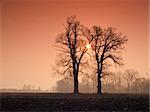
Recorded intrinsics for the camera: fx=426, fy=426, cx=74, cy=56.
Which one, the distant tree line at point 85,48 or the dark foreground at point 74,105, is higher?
the distant tree line at point 85,48

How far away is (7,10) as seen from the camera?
2625cm

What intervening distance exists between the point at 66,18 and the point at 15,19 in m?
4.59

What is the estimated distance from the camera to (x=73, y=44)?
32625mm

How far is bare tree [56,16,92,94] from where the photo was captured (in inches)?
1242

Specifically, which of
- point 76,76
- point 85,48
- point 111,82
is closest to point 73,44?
point 85,48

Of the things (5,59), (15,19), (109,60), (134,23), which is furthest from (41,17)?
(109,60)

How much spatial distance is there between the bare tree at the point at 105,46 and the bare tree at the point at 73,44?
86 centimetres

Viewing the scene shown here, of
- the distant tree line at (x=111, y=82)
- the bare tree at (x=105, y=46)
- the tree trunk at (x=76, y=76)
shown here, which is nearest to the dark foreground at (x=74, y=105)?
the distant tree line at (x=111, y=82)

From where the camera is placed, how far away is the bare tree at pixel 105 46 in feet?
104

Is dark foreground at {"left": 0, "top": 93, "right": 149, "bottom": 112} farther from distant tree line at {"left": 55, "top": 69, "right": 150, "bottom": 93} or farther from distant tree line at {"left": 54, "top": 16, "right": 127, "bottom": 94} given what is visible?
distant tree line at {"left": 54, "top": 16, "right": 127, "bottom": 94}

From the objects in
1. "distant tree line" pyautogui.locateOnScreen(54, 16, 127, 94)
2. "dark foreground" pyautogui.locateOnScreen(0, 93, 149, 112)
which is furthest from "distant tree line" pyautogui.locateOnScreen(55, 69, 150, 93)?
"dark foreground" pyautogui.locateOnScreen(0, 93, 149, 112)

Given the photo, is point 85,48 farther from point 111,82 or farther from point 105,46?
point 111,82

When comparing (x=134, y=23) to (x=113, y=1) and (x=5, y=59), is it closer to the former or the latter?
(x=113, y=1)

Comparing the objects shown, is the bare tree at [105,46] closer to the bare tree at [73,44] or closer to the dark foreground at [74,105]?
the bare tree at [73,44]
